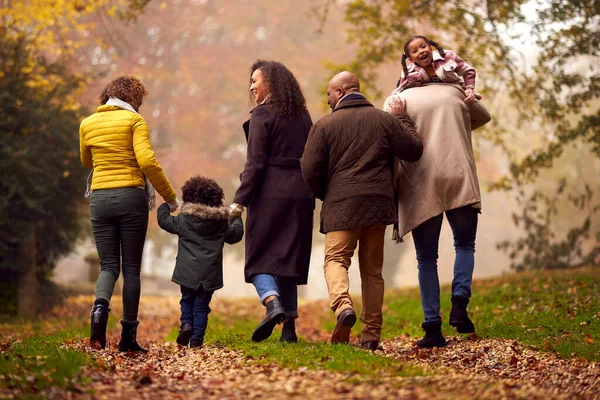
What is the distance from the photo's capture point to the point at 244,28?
26.9 metres

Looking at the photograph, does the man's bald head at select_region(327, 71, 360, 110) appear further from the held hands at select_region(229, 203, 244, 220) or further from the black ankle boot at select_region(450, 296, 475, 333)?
the black ankle boot at select_region(450, 296, 475, 333)

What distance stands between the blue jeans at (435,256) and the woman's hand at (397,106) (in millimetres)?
950

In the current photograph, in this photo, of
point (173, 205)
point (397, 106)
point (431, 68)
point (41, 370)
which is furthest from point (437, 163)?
point (41, 370)

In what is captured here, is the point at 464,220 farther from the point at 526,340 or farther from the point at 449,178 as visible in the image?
the point at 526,340

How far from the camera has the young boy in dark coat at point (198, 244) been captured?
21.4ft

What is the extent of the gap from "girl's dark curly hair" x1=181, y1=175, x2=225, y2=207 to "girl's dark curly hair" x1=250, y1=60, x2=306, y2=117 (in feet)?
2.95

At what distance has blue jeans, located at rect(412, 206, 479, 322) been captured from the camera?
6434mm

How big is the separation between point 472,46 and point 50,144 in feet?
24.6

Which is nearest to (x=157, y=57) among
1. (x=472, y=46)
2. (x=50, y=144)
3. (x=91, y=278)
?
(x=91, y=278)

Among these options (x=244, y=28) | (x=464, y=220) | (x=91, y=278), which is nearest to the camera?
(x=464, y=220)

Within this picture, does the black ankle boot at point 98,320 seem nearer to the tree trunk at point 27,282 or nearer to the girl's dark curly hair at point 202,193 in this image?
the girl's dark curly hair at point 202,193

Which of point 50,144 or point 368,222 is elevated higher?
point 50,144

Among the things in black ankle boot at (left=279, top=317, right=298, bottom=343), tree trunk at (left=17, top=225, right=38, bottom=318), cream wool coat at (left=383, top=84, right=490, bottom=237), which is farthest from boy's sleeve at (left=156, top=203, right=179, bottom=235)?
tree trunk at (left=17, top=225, right=38, bottom=318)

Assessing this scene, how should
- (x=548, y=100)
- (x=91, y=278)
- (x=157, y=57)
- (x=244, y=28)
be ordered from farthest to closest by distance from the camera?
(x=244, y=28), (x=157, y=57), (x=91, y=278), (x=548, y=100)
